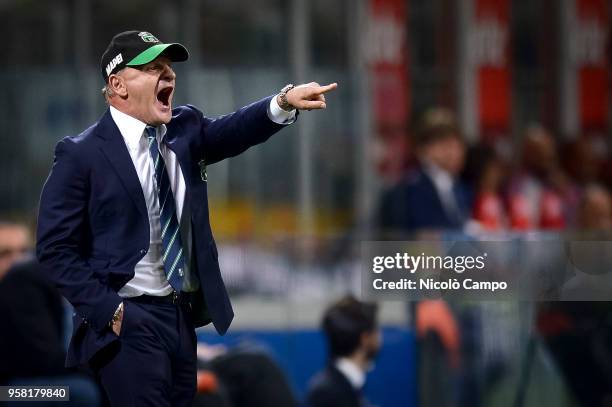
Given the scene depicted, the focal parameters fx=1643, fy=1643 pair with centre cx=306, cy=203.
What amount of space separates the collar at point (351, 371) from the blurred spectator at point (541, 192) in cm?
180

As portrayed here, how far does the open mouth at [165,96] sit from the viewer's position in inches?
208

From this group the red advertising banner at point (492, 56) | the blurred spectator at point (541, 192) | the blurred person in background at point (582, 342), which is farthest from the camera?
the red advertising banner at point (492, 56)

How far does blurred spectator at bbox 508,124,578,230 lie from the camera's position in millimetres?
9812

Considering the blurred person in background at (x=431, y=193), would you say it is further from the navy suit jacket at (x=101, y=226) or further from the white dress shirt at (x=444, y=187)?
the navy suit jacket at (x=101, y=226)

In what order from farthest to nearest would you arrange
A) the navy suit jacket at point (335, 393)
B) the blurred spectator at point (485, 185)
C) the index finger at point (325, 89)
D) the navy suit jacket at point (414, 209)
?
the blurred spectator at point (485, 185) < the navy suit jacket at point (414, 209) < the navy suit jacket at point (335, 393) < the index finger at point (325, 89)

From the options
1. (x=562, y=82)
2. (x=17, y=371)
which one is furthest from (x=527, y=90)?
(x=17, y=371)

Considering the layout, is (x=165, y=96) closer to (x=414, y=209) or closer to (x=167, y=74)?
(x=167, y=74)

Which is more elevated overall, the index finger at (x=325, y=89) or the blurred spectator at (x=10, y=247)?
the index finger at (x=325, y=89)

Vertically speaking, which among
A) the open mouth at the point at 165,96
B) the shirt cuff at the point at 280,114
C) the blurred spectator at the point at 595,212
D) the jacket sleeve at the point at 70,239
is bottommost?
the blurred spectator at the point at 595,212

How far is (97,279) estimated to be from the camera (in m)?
5.18

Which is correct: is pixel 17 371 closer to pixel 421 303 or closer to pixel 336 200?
pixel 421 303

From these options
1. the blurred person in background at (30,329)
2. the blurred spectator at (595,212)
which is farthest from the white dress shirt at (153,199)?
the blurred spectator at (595,212)

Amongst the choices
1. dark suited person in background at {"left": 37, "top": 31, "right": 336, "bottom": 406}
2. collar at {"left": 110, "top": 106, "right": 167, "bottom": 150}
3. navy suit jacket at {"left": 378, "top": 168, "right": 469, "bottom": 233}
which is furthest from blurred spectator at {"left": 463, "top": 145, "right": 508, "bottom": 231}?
collar at {"left": 110, "top": 106, "right": 167, "bottom": 150}

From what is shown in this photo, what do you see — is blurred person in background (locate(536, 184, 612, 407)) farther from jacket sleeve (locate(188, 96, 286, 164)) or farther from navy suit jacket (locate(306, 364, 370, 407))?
jacket sleeve (locate(188, 96, 286, 164))
